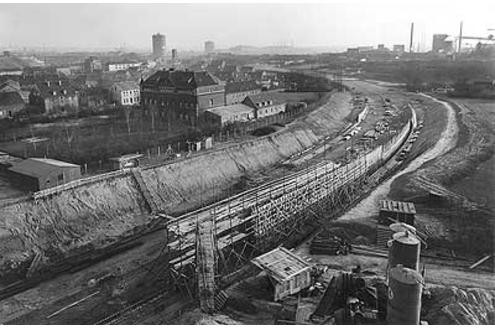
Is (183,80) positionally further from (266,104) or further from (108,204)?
(108,204)

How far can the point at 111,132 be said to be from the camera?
39.4 meters

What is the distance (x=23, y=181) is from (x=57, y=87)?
106ft

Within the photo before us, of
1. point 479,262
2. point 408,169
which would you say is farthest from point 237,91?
point 479,262

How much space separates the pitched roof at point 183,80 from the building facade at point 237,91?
3.82 m

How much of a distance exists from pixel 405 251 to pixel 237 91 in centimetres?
3948

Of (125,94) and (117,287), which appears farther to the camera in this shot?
(125,94)

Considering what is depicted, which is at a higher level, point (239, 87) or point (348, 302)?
point (239, 87)

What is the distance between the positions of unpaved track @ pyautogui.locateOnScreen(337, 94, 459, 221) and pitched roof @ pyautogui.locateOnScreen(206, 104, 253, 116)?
1796 cm

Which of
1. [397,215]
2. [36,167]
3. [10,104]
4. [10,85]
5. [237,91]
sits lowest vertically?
[397,215]

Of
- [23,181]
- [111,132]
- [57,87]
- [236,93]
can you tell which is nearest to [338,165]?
[23,181]

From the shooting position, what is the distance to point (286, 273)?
1540 cm

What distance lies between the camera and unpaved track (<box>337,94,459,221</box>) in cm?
2217

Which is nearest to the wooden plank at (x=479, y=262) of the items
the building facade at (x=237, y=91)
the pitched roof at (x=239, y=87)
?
the building facade at (x=237, y=91)

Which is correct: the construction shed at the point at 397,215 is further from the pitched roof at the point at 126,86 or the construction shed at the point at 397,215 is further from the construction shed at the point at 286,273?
the pitched roof at the point at 126,86
